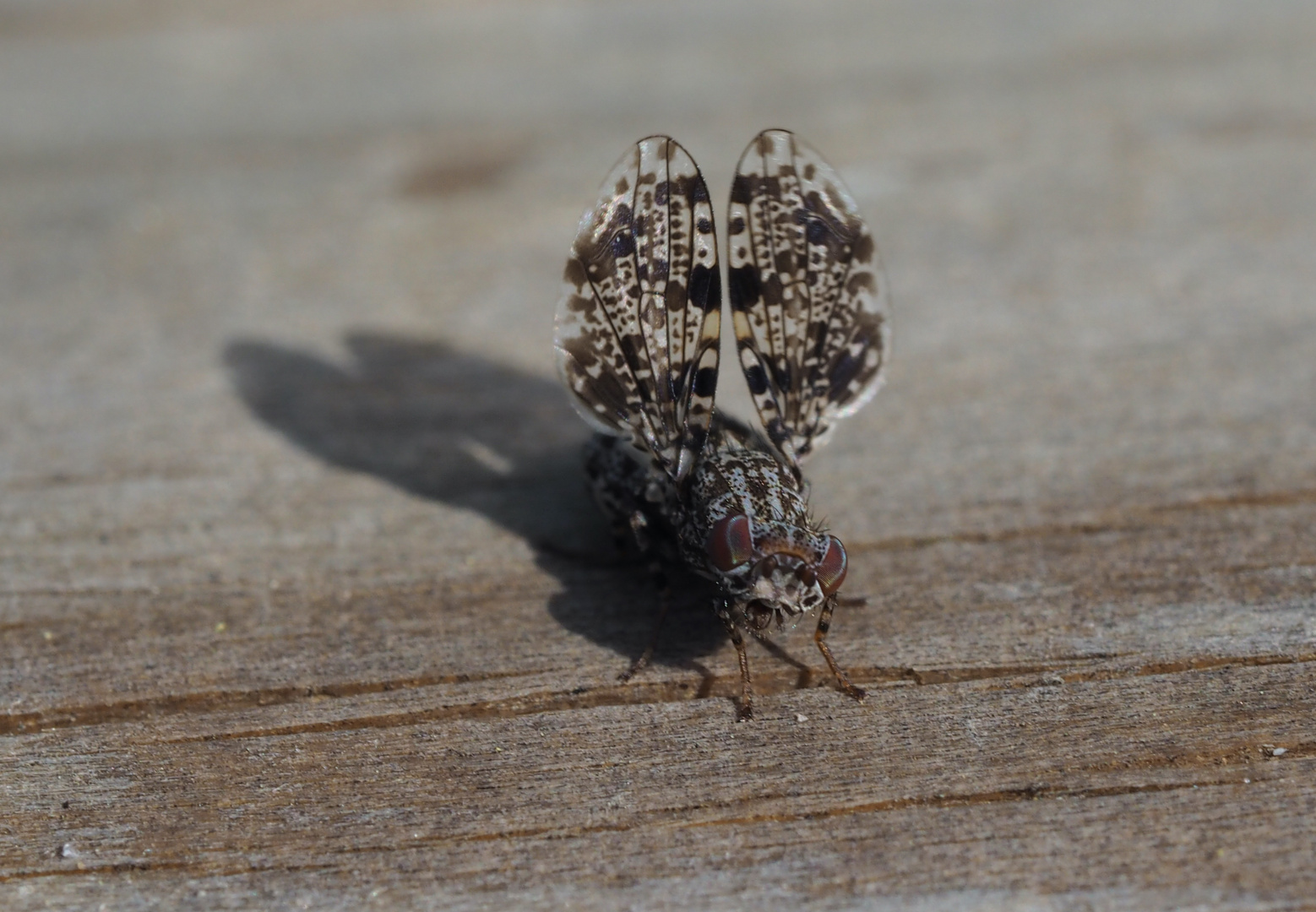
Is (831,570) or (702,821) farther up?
(831,570)

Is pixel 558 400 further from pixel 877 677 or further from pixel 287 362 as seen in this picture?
pixel 877 677

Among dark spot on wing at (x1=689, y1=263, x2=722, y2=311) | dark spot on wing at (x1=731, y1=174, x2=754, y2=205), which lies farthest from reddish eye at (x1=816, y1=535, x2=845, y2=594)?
dark spot on wing at (x1=731, y1=174, x2=754, y2=205)

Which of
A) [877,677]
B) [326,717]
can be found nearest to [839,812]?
[877,677]

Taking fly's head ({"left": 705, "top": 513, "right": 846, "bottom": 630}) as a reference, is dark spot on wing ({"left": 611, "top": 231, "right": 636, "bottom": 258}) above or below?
above

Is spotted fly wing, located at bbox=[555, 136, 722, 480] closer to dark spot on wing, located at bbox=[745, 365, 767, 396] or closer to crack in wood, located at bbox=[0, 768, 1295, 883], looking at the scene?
dark spot on wing, located at bbox=[745, 365, 767, 396]

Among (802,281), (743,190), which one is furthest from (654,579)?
(743,190)

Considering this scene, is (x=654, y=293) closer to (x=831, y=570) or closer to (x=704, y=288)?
(x=704, y=288)

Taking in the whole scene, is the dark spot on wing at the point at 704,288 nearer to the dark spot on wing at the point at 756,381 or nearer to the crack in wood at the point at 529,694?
the dark spot on wing at the point at 756,381

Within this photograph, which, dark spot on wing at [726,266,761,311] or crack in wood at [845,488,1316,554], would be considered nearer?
crack in wood at [845,488,1316,554]
